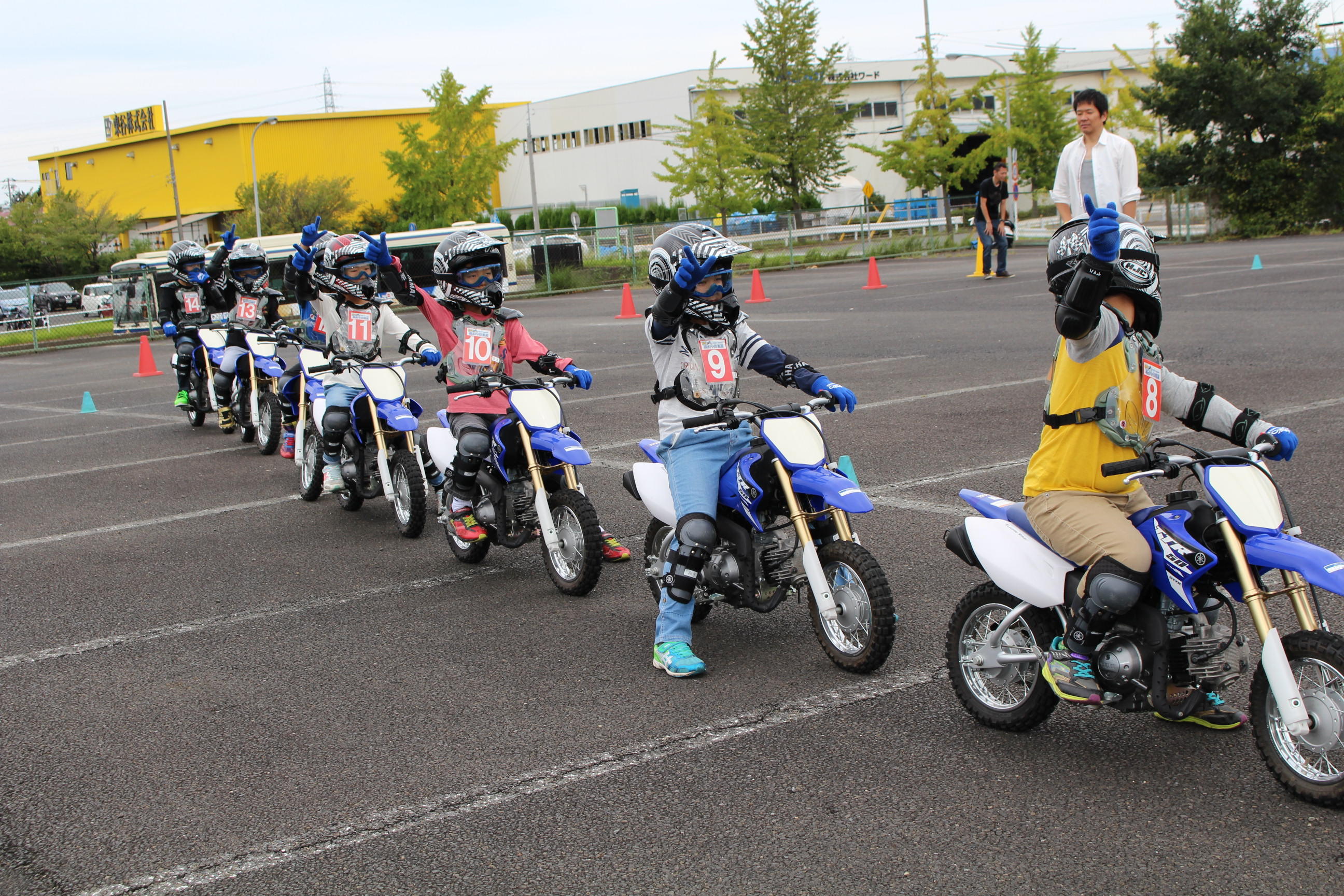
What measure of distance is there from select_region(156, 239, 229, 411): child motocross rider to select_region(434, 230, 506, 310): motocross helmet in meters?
7.48

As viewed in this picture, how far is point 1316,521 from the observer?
6.71 metres

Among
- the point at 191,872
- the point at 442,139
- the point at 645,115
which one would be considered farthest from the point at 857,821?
the point at 645,115

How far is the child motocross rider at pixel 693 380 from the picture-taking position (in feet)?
17.4

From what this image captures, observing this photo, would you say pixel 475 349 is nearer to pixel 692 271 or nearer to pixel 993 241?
pixel 692 271

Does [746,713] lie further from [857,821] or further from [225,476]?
[225,476]

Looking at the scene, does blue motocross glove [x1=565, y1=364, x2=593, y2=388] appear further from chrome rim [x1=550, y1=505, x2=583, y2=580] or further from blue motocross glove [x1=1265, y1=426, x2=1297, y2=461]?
blue motocross glove [x1=1265, y1=426, x2=1297, y2=461]

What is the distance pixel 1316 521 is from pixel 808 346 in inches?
431

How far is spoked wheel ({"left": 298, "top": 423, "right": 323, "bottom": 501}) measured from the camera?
378 inches

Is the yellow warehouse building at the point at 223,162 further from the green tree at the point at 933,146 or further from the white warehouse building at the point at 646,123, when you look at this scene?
the green tree at the point at 933,146

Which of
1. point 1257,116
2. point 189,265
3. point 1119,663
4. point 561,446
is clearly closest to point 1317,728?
point 1119,663

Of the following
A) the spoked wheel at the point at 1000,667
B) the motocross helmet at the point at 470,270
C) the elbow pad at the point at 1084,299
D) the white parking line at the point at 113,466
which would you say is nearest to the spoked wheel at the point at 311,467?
the motocross helmet at the point at 470,270

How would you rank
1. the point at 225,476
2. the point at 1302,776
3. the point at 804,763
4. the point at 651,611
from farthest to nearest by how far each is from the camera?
the point at 225,476, the point at 651,611, the point at 804,763, the point at 1302,776

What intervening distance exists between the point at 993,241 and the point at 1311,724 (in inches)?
898

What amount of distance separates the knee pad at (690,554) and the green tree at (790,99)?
2104 inches
